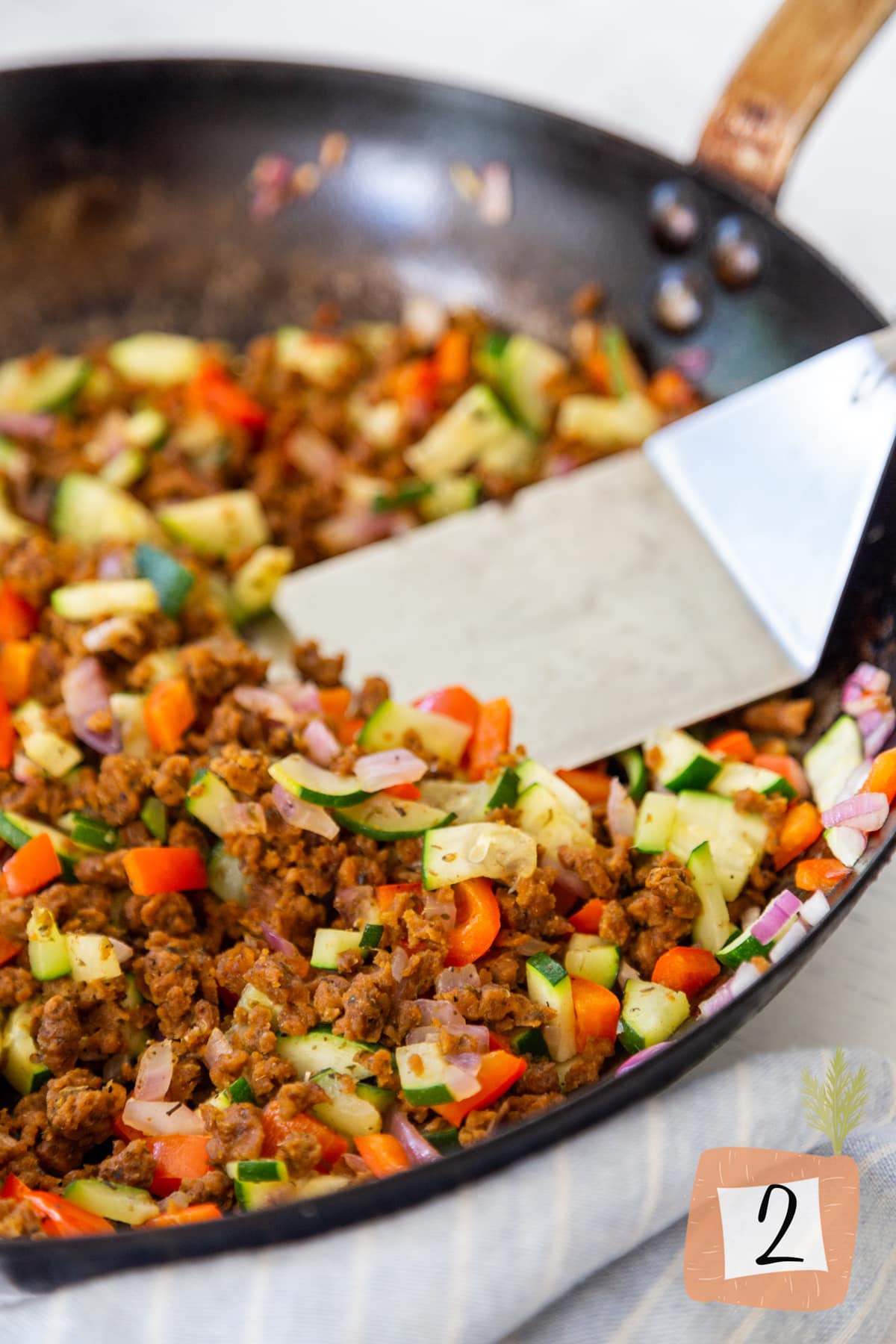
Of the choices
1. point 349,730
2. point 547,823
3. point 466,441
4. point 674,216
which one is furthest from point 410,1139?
point 674,216

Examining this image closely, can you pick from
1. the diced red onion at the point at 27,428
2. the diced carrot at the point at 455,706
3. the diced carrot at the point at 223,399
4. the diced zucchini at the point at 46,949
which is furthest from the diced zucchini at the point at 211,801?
the diced red onion at the point at 27,428

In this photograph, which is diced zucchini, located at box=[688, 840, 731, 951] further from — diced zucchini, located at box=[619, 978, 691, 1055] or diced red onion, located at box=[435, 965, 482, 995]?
diced red onion, located at box=[435, 965, 482, 995]

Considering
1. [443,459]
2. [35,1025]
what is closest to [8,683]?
[35,1025]

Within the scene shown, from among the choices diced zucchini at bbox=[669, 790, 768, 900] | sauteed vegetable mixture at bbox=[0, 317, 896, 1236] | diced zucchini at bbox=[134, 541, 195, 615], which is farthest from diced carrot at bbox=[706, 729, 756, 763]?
diced zucchini at bbox=[134, 541, 195, 615]

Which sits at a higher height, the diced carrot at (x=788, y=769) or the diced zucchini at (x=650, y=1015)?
the diced carrot at (x=788, y=769)

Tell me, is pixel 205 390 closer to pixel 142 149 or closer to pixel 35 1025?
pixel 142 149

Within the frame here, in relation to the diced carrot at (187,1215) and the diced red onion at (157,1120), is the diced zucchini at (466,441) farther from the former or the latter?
the diced carrot at (187,1215)
